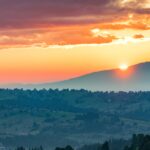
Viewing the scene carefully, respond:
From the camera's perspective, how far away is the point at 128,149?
155125mm

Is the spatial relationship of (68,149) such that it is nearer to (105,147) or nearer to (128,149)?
(105,147)

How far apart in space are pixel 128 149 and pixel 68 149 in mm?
23313

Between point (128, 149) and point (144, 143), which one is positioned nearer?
point (144, 143)

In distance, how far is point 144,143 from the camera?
13788 centimetres

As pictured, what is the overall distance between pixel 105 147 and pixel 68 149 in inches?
371


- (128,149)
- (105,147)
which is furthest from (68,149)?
(128,149)

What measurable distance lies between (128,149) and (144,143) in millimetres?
17677

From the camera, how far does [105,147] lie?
14162 cm

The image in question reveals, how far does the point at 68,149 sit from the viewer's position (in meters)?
137

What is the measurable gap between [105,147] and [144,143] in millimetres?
9125

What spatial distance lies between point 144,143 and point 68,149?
16.4 metres

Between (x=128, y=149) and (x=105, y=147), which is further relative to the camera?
(x=128, y=149)
